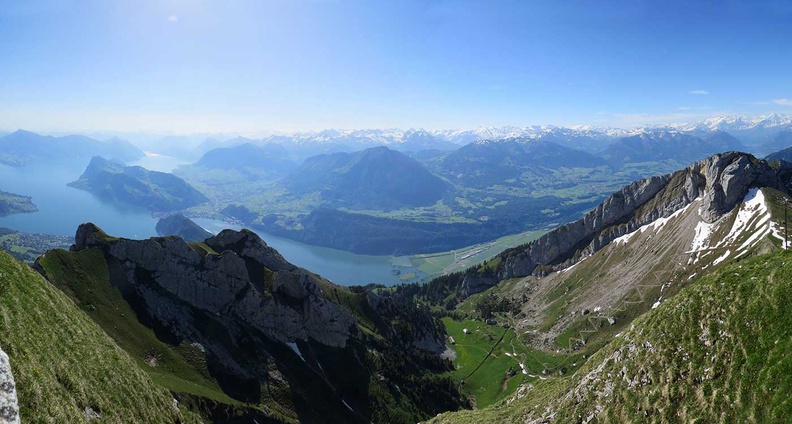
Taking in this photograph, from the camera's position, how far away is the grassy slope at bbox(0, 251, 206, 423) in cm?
2802

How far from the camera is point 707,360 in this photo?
114 ft

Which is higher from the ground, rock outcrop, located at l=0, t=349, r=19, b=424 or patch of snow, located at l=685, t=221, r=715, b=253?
rock outcrop, located at l=0, t=349, r=19, b=424

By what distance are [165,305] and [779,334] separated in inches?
4252

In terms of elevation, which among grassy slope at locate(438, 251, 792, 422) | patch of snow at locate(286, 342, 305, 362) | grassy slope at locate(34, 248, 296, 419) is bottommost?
patch of snow at locate(286, 342, 305, 362)

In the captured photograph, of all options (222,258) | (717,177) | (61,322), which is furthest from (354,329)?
(717,177)

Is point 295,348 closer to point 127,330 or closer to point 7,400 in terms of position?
point 127,330

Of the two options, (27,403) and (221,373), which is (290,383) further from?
(27,403)

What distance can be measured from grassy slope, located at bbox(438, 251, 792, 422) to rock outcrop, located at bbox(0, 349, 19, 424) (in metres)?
45.1

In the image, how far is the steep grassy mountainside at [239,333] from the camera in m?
83.4

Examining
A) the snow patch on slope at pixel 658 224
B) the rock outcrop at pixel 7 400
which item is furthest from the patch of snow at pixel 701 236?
the rock outcrop at pixel 7 400

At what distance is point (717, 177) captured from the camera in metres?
172

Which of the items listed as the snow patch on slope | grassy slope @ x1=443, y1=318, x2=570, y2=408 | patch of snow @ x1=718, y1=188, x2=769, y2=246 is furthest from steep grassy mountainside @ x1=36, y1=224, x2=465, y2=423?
the snow patch on slope

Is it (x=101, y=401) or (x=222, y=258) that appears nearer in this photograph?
(x=101, y=401)

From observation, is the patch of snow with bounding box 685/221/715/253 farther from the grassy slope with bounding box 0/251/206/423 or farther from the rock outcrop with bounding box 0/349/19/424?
the rock outcrop with bounding box 0/349/19/424
